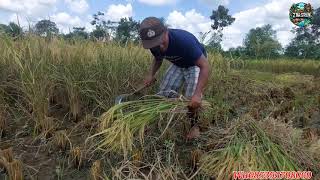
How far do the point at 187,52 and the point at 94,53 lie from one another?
4.74ft

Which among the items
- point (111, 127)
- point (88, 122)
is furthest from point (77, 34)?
point (111, 127)

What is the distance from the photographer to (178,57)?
12.7 feet

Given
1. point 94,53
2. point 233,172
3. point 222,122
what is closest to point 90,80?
point 94,53

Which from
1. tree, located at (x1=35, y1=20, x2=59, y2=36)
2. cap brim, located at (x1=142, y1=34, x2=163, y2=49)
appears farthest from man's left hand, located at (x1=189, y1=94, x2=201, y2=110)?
tree, located at (x1=35, y1=20, x2=59, y2=36)

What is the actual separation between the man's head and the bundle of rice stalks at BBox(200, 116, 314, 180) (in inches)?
39.4

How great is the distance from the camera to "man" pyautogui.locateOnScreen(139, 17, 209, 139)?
3502mm

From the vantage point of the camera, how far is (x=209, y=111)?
4.21 m

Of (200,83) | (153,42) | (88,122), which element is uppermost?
(153,42)

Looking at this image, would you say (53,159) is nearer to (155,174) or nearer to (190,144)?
(155,174)

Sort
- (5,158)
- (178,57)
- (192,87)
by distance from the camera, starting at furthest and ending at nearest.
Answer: (192,87) < (178,57) < (5,158)

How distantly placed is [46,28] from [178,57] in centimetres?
189

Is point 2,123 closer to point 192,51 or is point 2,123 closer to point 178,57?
point 178,57

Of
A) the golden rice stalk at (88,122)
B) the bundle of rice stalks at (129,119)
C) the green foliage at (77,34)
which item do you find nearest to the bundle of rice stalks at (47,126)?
the golden rice stalk at (88,122)

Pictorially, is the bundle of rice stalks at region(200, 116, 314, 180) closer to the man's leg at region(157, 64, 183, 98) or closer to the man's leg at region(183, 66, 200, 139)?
the man's leg at region(183, 66, 200, 139)
